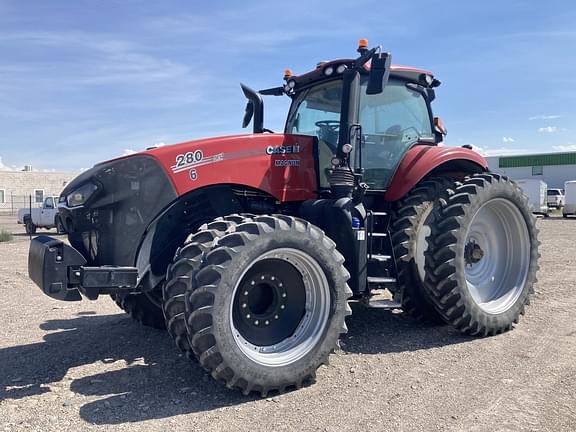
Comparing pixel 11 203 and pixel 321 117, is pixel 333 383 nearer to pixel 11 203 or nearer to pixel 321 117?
pixel 321 117

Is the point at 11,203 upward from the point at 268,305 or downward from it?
downward

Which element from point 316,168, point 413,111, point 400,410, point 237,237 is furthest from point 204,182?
point 413,111

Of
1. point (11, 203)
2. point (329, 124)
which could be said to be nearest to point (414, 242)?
point (329, 124)

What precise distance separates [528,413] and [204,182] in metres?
3.04

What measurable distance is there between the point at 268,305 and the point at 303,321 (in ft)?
1.04

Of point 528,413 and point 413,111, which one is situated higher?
point 413,111

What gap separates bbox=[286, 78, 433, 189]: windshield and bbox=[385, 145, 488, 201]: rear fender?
0.12 m

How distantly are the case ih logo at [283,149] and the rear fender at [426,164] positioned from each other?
117 centimetres

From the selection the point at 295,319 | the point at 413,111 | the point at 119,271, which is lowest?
the point at 295,319

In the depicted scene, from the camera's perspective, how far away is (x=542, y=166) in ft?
174

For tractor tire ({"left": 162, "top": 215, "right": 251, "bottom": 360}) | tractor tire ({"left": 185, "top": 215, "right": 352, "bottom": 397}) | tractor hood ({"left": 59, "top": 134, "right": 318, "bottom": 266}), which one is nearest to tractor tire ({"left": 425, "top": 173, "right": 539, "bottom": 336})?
tractor tire ({"left": 185, "top": 215, "right": 352, "bottom": 397})

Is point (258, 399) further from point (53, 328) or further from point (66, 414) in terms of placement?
point (53, 328)

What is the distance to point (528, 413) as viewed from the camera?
12.4ft

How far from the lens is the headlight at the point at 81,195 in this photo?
4539 mm
